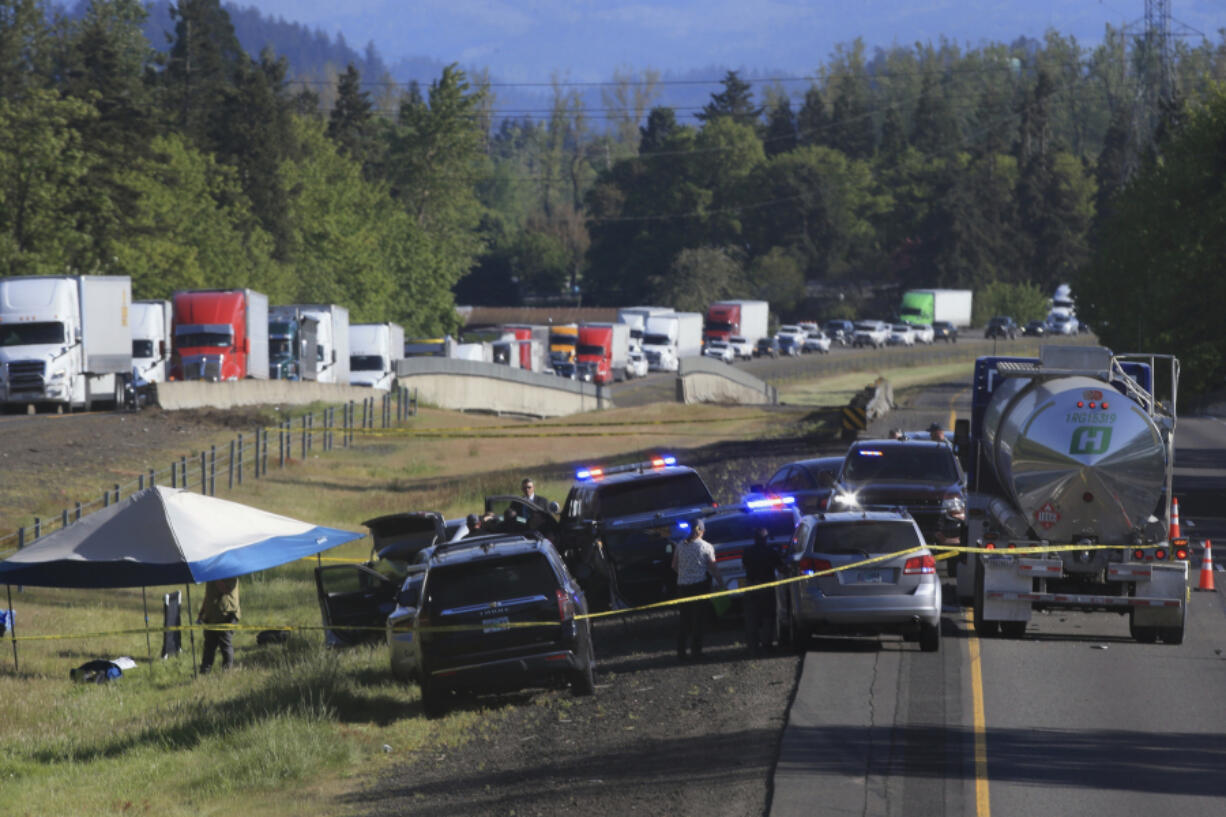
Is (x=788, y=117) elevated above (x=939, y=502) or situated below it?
above

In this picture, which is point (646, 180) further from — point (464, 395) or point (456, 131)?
point (464, 395)

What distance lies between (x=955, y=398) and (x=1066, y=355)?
164 feet

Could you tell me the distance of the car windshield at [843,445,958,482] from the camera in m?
23.8

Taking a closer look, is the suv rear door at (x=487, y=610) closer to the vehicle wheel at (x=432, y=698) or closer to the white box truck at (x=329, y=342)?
the vehicle wheel at (x=432, y=698)

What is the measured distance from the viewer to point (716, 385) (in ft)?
275

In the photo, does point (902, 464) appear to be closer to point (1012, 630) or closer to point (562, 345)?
point (1012, 630)

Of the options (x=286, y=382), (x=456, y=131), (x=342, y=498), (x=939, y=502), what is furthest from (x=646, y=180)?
(x=939, y=502)

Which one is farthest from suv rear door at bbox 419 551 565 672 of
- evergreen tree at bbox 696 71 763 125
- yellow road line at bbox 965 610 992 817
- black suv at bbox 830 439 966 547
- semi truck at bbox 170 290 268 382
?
evergreen tree at bbox 696 71 763 125

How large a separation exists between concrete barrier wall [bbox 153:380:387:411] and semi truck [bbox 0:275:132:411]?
1.99 meters

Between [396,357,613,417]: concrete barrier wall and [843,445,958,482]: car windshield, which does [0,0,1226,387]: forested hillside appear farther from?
[843,445,958,482]: car windshield

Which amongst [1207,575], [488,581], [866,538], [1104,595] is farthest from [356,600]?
[1207,575]

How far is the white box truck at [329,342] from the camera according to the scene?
62438 millimetres

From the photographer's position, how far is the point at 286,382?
182ft

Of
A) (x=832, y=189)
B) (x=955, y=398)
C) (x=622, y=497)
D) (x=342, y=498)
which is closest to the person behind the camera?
(x=622, y=497)
